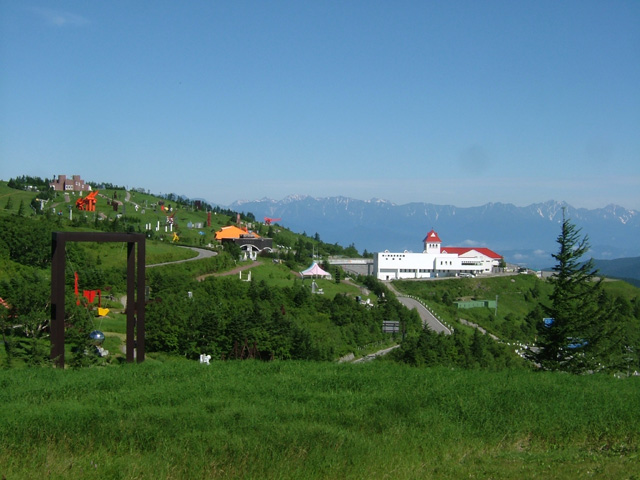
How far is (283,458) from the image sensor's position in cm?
644

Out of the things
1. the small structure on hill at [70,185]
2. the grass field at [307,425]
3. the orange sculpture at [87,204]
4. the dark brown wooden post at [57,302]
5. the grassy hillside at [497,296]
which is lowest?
the grassy hillside at [497,296]

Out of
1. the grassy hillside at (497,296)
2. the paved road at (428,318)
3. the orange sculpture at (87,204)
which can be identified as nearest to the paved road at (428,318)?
the paved road at (428,318)

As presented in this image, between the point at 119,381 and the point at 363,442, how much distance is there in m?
4.16

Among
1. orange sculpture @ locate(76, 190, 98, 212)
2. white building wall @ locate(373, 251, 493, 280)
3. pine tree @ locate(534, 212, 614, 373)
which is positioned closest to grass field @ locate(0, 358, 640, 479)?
pine tree @ locate(534, 212, 614, 373)

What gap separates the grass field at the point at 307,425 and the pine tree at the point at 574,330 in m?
6.44

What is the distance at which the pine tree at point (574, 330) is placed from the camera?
647 inches

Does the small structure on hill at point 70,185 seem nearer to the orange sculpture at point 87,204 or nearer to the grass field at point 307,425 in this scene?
the orange sculpture at point 87,204

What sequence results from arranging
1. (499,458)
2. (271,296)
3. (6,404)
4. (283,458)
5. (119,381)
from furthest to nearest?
1. (271,296)
2. (119,381)
3. (6,404)
4. (499,458)
5. (283,458)

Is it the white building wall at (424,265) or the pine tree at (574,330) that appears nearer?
the pine tree at (574,330)

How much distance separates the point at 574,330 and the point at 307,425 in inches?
460

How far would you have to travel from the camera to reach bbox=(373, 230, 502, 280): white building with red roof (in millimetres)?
62938

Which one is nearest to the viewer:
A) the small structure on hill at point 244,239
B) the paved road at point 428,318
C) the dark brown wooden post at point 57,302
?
the dark brown wooden post at point 57,302

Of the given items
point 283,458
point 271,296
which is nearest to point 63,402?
point 283,458

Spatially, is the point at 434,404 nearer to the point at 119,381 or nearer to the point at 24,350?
the point at 119,381
